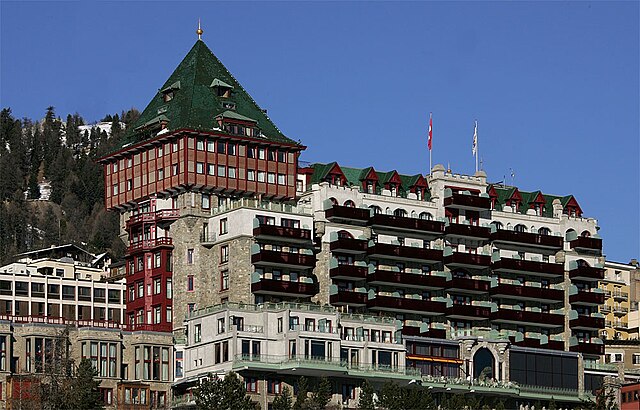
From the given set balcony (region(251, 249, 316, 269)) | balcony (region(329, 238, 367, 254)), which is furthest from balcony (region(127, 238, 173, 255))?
balcony (region(329, 238, 367, 254))

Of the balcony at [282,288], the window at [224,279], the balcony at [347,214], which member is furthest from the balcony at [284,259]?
the balcony at [347,214]

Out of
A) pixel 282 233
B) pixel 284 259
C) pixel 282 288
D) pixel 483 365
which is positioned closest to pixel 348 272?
pixel 284 259

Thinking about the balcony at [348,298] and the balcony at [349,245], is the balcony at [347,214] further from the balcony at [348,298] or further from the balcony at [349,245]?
the balcony at [348,298]

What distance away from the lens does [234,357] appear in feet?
587

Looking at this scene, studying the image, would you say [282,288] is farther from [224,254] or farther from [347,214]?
[347,214]

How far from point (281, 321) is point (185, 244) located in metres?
18.0

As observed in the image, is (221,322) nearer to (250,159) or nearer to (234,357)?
(234,357)

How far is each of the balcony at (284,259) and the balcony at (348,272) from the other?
339 cm

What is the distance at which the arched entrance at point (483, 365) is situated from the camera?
198500 millimetres

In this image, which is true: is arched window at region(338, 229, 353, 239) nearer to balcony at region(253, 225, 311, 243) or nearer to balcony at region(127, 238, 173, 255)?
balcony at region(253, 225, 311, 243)

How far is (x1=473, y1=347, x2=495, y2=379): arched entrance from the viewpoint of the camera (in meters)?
198

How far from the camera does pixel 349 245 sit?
196 m

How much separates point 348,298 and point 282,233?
11.7 metres

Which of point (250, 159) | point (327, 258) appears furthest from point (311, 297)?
point (250, 159)
